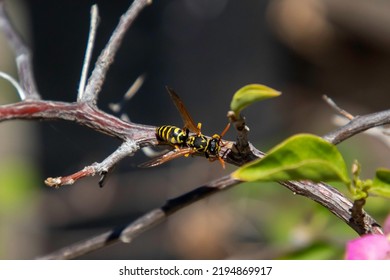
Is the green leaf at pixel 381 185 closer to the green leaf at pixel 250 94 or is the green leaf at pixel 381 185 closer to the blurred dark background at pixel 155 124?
the green leaf at pixel 250 94

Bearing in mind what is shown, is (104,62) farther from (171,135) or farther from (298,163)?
(298,163)

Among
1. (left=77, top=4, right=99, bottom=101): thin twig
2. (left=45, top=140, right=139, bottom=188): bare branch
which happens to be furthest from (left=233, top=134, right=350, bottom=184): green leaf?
(left=77, top=4, right=99, bottom=101): thin twig

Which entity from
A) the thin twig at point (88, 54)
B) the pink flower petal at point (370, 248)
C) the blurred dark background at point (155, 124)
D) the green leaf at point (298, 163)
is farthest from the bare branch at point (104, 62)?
the blurred dark background at point (155, 124)

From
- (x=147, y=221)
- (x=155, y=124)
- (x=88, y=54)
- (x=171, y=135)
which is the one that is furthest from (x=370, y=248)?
(x=155, y=124)

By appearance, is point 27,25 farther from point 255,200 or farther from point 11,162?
point 255,200

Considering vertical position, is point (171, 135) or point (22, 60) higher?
point (22, 60)

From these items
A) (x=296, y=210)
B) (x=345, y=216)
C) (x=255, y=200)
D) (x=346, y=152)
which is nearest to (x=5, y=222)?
(x=255, y=200)
